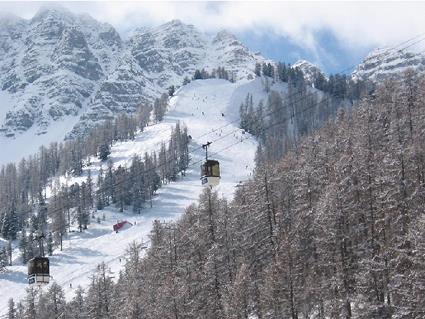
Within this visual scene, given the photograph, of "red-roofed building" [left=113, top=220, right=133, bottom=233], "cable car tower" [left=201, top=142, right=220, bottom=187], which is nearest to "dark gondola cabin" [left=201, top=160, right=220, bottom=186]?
"cable car tower" [left=201, top=142, right=220, bottom=187]

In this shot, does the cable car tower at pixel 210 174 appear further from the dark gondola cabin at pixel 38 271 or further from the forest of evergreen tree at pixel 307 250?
the forest of evergreen tree at pixel 307 250

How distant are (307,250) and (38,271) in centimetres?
2767

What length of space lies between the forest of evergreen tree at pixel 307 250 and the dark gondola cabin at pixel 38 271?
59.5 ft

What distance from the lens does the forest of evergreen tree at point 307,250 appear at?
54.0 m

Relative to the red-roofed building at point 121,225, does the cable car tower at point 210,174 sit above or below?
Result: above

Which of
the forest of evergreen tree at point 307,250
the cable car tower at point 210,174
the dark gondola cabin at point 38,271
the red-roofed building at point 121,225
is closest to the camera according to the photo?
the cable car tower at point 210,174

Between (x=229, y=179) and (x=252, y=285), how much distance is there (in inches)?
5126

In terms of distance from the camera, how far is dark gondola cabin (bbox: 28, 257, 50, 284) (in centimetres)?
4644

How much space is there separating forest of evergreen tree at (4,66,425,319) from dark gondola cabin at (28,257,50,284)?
18.1 meters

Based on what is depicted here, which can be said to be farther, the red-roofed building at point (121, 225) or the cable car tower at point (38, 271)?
the red-roofed building at point (121, 225)

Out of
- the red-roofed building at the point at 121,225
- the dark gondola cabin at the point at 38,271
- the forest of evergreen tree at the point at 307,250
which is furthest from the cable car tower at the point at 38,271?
the red-roofed building at the point at 121,225

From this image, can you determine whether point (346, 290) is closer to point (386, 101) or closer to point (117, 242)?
point (386, 101)

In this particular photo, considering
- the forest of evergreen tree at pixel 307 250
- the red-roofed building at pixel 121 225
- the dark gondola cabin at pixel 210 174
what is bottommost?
the red-roofed building at pixel 121 225

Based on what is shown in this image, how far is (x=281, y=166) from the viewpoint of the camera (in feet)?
322
